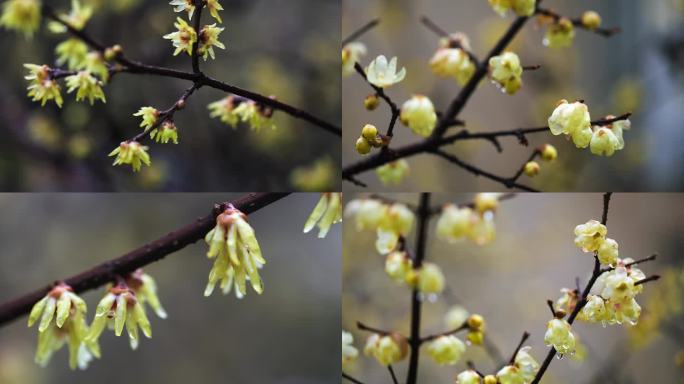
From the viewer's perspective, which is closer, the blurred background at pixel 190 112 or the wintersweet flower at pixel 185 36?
the wintersweet flower at pixel 185 36

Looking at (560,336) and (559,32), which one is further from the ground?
(559,32)

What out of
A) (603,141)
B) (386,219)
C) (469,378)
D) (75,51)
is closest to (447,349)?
(469,378)

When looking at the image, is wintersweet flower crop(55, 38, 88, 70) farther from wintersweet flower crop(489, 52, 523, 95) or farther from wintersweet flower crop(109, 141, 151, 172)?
wintersweet flower crop(489, 52, 523, 95)

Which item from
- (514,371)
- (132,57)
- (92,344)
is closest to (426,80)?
(132,57)

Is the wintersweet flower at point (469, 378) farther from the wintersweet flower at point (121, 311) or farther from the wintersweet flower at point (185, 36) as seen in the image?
the wintersweet flower at point (185, 36)

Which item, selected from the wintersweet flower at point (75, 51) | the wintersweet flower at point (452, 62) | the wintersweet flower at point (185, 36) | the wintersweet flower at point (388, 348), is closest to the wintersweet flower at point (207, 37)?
the wintersweet flower at point (185, 36)

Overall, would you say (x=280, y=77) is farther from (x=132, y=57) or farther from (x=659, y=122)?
(x=659, y=122)

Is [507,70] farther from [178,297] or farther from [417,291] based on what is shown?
[178,297]
